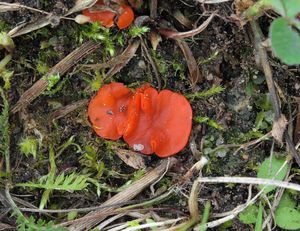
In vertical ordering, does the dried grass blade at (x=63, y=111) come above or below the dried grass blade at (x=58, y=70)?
below

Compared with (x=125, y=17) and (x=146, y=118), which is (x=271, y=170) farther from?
(x=125, y=17)

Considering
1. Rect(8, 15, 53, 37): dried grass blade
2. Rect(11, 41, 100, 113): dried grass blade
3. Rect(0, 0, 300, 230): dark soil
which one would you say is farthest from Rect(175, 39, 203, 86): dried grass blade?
Rect(8, 15, 53, 37): dried grass blade

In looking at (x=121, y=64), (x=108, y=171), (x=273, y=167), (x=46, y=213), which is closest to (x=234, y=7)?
(x=121, y=64)

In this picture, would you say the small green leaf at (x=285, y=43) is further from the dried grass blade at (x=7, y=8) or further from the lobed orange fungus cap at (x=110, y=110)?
the dried grass blade at (x=7, y=8)

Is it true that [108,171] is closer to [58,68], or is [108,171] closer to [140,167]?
[140,167]

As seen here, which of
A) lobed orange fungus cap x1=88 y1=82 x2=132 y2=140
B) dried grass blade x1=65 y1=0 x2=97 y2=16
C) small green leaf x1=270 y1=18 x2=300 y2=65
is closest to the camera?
small green leaf x1=270 y1=18 x2=300 y2=65

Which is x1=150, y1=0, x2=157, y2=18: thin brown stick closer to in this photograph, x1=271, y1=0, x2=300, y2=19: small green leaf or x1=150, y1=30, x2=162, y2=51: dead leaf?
x1=150, y1=30, x2=162, y2=51: dead leaf

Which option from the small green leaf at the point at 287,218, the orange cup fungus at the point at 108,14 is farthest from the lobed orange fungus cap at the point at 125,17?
the small green leaf at the point at 287,218
